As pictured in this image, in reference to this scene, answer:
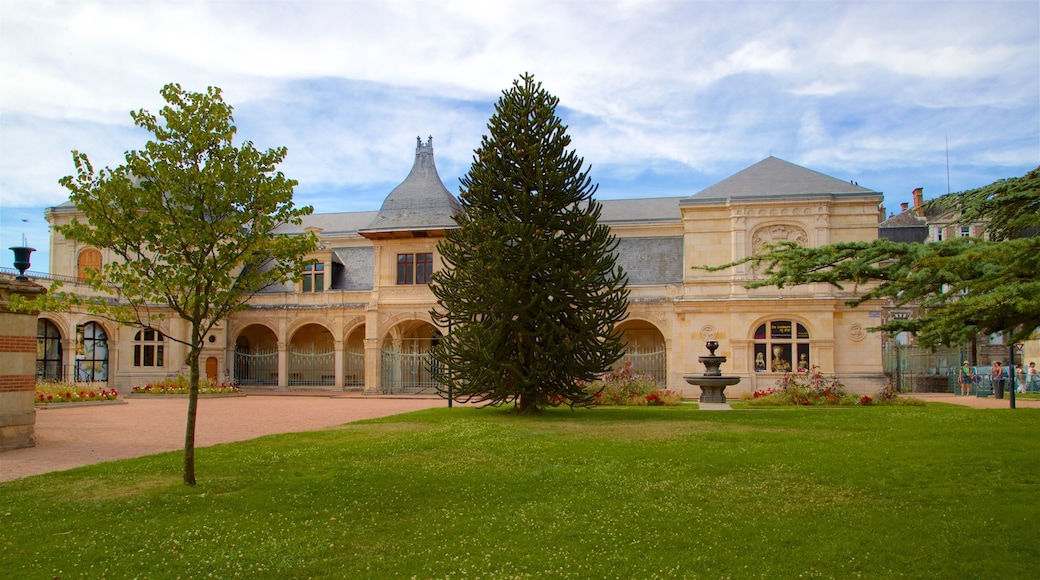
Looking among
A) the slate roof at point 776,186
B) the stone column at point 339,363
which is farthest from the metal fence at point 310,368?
the slate roof at point 776,186

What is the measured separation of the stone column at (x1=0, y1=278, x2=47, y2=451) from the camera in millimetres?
12617

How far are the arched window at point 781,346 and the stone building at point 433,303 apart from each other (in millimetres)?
42

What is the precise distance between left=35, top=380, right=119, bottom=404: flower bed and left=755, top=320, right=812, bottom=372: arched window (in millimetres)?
22305

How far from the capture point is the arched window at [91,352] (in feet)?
106

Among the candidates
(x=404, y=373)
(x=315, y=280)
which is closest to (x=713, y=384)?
(x=404, y=373)

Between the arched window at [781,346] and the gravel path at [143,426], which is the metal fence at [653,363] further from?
the gravel path at [143,426]

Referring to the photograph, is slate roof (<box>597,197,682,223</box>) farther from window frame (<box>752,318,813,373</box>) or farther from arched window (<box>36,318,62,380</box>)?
arched window (<box>36,318,62,380</box>)

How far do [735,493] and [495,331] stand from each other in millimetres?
9238

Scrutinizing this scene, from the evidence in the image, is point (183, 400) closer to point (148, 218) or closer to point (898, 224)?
point (148, 218)

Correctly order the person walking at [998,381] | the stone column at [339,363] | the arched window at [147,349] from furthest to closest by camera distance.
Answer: the stone column at [339,363] → the arched window at [147,349] → the person walking at [998,381]

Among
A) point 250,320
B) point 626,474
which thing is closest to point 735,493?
point 626,474

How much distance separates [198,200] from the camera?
28.8 feet

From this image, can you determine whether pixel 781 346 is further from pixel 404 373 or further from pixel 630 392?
pixel 404 373

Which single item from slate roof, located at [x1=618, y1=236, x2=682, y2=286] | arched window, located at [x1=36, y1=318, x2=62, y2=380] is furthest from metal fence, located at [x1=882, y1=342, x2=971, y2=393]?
arched window, located at [x1=36, y1=318, x2=62, y2=380]
